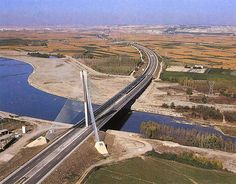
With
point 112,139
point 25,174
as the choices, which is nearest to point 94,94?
point 112,139

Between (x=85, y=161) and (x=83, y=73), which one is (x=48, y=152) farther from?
(x=83, y=73)

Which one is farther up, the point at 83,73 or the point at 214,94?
the point at 83,73

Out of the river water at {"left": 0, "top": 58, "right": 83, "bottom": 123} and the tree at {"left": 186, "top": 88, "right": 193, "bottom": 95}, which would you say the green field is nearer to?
the river water at {"left": 0, "top": 58, "right": 83, "bottom": 123}

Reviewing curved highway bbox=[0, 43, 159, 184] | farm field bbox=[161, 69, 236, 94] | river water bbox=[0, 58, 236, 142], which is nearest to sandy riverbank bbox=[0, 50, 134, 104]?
river water bbox=[0, 58, 236, 142]

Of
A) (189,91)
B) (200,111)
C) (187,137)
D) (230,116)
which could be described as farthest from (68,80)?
(187,137)

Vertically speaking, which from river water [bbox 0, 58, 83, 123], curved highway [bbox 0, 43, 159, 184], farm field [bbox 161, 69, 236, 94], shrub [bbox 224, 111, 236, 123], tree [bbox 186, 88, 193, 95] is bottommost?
shrub [bbox 224, 111, 236, 123]

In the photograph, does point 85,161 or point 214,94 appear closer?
point 85,161
